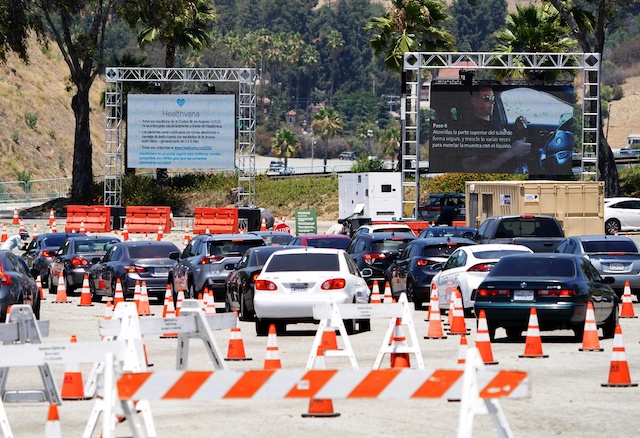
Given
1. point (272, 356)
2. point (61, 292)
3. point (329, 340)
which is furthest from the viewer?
point (61, 292)

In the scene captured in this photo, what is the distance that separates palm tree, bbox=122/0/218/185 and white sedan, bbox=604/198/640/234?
23.9 meters

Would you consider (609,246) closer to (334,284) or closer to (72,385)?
(334,284)

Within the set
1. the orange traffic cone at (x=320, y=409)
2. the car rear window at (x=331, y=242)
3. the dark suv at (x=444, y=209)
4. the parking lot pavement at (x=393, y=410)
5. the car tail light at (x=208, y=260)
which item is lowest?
the parking lot pavement at (x=393, y=410)

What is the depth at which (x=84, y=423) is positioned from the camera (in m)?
12.5

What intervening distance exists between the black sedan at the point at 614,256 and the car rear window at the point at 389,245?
3.70 m

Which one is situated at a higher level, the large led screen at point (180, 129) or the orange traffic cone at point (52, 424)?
the large led screen at point (180, 129)

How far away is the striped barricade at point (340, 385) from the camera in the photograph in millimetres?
8070

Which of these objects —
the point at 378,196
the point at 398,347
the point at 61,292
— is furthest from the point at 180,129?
the point at 398,347

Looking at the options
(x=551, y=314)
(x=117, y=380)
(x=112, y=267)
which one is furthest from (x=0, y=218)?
(x=117, y=380)

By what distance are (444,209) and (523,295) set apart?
3202cm

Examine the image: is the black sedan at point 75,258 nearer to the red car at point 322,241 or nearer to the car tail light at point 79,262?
the car tail light at point 79,262

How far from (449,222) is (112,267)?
23935 millimetres

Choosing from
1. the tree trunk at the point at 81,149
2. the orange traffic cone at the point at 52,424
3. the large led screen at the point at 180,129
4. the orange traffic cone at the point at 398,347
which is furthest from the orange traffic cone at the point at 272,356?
the tree trunk at the point at 81,149

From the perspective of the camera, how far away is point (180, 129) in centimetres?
6231
